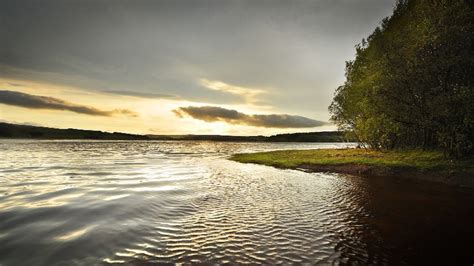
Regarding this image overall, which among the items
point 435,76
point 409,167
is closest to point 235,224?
point 409,167

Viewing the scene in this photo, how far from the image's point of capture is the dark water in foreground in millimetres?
10102

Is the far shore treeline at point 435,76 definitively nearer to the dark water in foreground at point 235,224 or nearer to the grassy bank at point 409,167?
the grassy bank at point 409,167

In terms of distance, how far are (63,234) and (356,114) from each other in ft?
175

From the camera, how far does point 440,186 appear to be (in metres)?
24.6

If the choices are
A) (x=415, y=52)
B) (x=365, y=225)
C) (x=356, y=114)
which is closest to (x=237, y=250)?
(x=365, y=225)

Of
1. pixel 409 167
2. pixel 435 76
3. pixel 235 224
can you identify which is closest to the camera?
pixel 235 224

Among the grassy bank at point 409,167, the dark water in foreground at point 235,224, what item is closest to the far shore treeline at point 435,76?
the grassy bank at point 409,167

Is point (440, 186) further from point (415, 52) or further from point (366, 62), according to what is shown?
point (366, 62)

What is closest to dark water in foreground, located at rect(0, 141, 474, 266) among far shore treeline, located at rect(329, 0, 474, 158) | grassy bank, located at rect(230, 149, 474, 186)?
grassy bank, located at rect(230, 149, 474, 186)

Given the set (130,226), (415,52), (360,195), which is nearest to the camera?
(130,226)

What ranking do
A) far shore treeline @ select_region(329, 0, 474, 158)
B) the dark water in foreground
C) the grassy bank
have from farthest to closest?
far shore treeline @ select_region(329, 0, 474, 158) → the grassy bank → the dark water in foreground

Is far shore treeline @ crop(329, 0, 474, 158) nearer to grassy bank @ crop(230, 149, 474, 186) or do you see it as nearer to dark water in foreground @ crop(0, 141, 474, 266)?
grassy bank @ crop(230, 149, 474, 186)

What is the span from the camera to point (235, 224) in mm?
13797

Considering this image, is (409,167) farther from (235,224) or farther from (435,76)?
(235,224)
